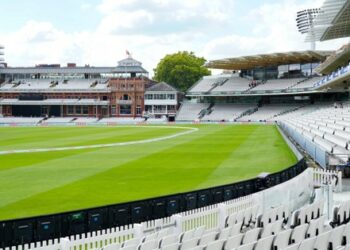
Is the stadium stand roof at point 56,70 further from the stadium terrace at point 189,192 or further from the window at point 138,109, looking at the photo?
the stadium terrace at point 189,192

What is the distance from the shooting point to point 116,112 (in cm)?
9694

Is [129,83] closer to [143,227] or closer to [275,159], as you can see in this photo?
[275,159]

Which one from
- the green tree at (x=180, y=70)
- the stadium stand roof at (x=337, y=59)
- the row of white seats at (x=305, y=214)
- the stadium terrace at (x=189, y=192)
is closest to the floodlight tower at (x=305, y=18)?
the stadium stand roof at (x=337, y=59)

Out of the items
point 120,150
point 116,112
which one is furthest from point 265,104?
point 120,150

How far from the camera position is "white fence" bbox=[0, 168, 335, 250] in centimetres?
895

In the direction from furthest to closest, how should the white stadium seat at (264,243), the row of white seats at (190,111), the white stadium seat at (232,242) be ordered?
1. the row of white seats at (190,111)
2. the white stadium seat at (232,242)
3. the white stadium seat at (264,243)

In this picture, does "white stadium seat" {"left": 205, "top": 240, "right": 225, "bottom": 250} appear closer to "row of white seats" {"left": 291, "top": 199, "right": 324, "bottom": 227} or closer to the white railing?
Answer: "row of white seats" {"left": 291, "top": 199, "right": 324, "bottom": 227}

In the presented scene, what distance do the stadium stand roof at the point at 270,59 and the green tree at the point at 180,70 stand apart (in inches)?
945

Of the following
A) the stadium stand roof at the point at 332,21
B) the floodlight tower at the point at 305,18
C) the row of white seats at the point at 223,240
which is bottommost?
the row of white seats at the point at 223,240

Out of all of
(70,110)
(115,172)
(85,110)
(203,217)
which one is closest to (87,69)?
(85,110)

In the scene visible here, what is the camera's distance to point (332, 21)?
3969 cm

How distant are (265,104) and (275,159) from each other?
64835 mm

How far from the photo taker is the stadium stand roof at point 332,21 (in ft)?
116

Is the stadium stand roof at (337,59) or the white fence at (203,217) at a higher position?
the stadium stand roof at (337,59)
